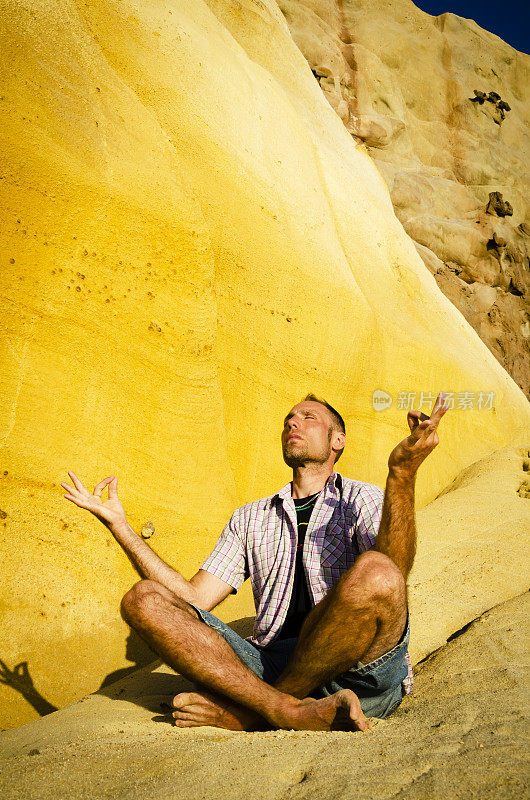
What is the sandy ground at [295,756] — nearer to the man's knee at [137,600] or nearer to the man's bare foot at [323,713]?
the man's bare foot at [323,713]

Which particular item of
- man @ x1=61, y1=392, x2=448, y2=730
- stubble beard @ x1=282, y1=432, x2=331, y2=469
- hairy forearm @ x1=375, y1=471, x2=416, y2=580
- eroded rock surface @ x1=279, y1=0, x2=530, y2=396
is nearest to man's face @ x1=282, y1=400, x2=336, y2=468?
stubble beard @ x1=282, y1=432, x2=331, y2=469

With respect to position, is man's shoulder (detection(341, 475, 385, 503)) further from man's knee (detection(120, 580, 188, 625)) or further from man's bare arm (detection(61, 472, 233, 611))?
man's knee (detection(120, 580, 188, 625))

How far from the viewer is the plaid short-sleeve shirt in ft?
6.19

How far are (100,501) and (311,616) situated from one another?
1151 millimetres

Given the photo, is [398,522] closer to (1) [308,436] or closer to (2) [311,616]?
(2) [311,616]

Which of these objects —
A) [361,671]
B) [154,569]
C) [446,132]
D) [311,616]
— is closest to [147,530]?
[154,569]

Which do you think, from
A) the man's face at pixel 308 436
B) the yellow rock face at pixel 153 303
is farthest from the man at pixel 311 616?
the yellow rock face at pixel 153 303

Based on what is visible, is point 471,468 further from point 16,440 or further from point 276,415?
point 16,440

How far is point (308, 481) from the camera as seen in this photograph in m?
2.12

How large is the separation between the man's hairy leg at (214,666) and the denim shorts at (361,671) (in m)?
0.08

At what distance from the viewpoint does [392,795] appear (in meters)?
1.11

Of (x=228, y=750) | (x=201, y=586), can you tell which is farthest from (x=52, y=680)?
(x=228, y=750)

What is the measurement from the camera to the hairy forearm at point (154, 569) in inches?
78.8

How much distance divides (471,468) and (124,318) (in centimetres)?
300
